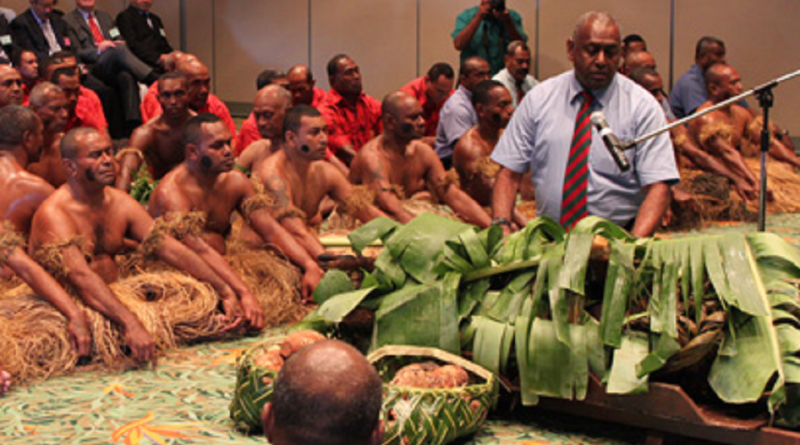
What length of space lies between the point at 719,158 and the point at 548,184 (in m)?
3.48

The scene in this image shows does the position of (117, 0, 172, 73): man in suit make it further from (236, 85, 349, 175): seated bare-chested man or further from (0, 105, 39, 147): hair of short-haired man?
(0, 105, 39, 147): hair of short-haired man

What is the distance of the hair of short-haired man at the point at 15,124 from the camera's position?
3.82m

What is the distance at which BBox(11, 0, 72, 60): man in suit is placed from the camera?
7.02m

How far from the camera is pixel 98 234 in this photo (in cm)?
358

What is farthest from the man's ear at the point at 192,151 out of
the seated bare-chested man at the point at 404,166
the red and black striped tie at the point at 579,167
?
the red and black striped tie at the point at 579,167

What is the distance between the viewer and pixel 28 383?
3062 millimetres

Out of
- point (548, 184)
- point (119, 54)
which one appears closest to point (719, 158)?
point (548, 184)

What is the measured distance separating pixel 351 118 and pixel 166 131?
5.99 ft

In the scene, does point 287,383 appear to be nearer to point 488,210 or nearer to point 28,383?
point 28,383

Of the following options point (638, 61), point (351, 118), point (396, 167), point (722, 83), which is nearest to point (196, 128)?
point (396, 167)

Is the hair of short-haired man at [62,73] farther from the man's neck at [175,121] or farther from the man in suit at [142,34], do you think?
the man in suit at [142,34]

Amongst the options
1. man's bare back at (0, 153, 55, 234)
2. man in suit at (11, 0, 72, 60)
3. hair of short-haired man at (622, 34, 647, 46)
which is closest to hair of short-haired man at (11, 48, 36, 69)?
man in suit at (11, 0, 72, 60)

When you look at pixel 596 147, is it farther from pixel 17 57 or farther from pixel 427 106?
pixel 427 106

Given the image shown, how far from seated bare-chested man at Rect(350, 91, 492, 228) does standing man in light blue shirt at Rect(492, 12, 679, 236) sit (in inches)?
74.7
